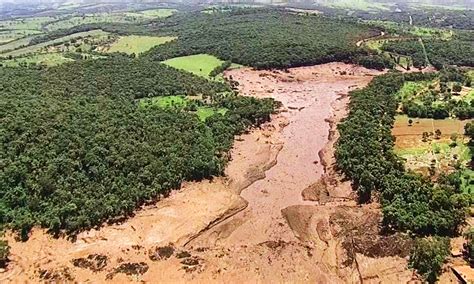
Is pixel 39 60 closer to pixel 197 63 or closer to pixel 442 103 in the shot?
pixel 197 63

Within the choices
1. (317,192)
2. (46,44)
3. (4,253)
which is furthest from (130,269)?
(46,44)

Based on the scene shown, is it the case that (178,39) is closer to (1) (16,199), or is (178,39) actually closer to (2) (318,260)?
(1) (16,199)

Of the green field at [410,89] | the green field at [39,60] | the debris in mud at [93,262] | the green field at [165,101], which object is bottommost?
the debris in mud at [93,262]

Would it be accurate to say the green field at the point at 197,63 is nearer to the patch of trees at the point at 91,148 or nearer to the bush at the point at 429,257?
the patch of trees at the point at 91,148

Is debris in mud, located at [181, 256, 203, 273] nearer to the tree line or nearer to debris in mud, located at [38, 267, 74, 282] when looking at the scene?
debris in mud, located at [38, 267, 74, 282]

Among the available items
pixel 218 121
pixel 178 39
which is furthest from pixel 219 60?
pixel 218 121

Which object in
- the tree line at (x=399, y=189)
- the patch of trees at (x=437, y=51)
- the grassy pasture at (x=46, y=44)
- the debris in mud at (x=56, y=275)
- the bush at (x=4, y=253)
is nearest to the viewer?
the debris in mud at (x=56, y=275)

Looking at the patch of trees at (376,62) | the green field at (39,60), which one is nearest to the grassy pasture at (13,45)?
the green field at (39,60)
